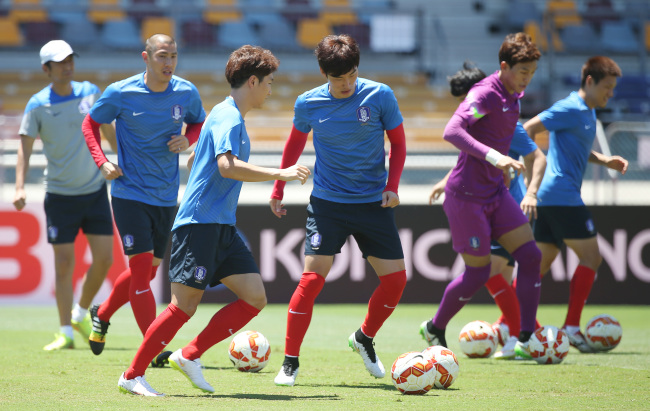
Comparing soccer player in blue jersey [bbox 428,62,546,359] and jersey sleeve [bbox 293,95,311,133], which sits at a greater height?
jersey sleeve [bbox 293,95,311,133]

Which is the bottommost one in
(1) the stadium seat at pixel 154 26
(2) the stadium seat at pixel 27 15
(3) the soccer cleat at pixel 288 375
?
(3) the soccer cleat at pixel 288 375

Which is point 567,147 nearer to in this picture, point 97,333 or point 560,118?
point 560,118

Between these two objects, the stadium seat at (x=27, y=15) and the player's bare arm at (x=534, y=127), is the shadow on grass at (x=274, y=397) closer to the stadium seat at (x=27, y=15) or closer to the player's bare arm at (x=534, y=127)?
the player's bare arm at (x=534, y=127)

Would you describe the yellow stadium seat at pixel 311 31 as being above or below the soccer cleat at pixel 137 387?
above

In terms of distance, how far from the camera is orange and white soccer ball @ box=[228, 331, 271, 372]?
6.42 metres

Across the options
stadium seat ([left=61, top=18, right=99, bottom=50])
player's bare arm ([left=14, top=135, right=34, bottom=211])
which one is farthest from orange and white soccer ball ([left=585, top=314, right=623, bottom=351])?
stadium seat ([left=61, top=18, right=99, bottom=50])

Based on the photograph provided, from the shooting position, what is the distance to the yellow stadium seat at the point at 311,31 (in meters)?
21.2

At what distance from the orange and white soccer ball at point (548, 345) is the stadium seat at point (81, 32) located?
16446mm

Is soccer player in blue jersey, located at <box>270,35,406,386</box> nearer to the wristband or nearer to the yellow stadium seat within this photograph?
the wristband

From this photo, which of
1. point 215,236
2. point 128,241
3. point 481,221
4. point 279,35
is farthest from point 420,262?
point 279,35

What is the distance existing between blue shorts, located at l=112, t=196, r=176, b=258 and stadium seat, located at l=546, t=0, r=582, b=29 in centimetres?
1449

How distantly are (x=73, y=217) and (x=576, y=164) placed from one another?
174 inches

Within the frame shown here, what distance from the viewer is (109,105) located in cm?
643

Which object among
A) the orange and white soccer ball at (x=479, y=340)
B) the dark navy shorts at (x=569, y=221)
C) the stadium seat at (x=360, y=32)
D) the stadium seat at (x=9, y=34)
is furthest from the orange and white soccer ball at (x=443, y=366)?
the stadium seat at (x=9, y=34)
